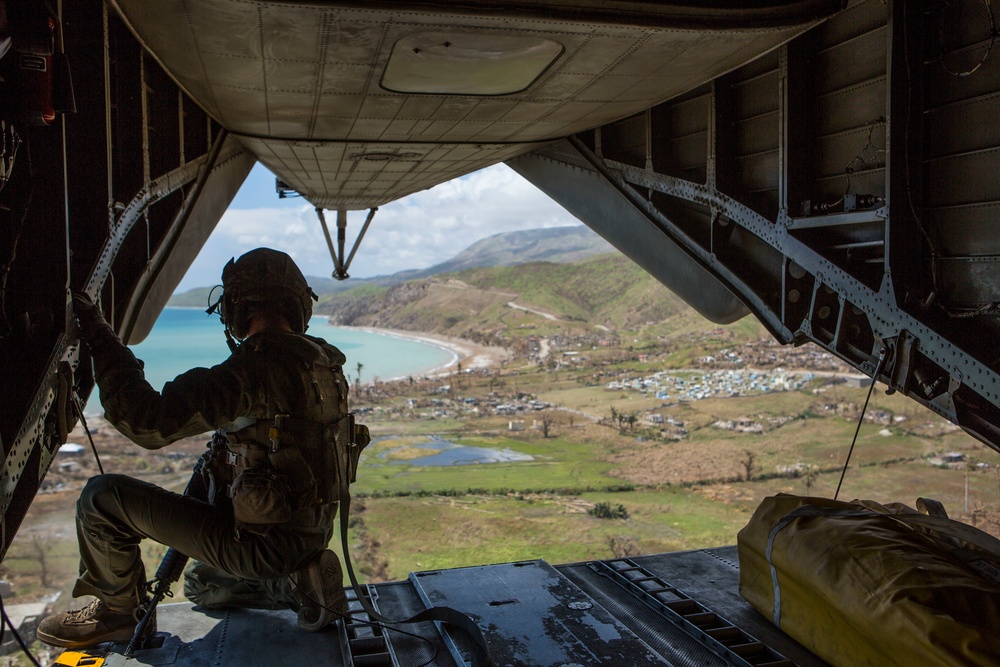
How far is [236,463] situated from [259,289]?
93 centimetres

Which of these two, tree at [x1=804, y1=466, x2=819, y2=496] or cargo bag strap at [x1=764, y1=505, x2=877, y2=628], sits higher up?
cargo bag strap at [x1=764, y1=505, x2=877, y2=628]

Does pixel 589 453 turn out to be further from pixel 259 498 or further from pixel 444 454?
pixel 259 498

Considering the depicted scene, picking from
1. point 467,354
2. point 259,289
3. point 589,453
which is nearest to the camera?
point 259,289

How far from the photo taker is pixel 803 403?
4728cm

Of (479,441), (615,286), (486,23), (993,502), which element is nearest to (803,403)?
(993,502)

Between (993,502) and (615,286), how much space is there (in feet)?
122

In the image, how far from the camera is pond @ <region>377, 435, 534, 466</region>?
39156 mm

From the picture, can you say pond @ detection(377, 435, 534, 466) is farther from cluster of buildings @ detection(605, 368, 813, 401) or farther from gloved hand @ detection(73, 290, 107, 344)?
gloved hand @ detection(73, 290, 107, 344)

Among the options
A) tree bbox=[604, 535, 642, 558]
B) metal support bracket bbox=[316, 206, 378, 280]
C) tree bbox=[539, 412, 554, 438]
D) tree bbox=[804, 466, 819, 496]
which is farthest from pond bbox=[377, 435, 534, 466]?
metal support bracket bbox=[316, 206, 378, 280]

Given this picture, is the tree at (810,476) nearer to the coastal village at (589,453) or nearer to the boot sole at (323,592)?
the coastal village at (589,453)

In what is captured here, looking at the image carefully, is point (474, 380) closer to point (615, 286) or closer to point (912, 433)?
point (615, 286)

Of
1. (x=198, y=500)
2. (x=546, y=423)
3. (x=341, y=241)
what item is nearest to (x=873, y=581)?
(x=198, y=500)

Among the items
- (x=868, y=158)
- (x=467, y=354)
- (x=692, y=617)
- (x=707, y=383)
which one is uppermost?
(x=868, y=158)

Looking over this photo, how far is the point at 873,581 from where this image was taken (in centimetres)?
356
